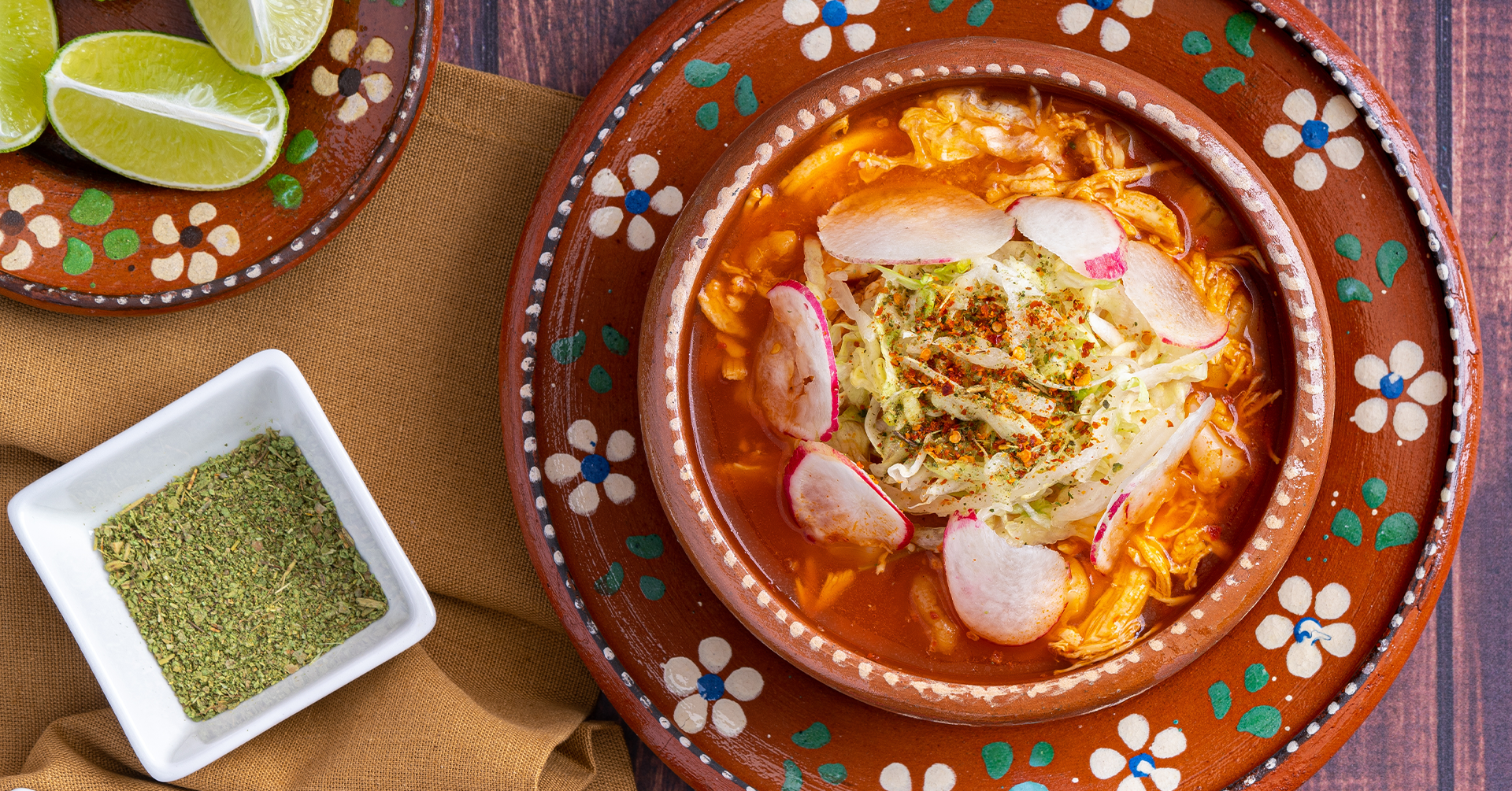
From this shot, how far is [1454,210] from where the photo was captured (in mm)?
2635

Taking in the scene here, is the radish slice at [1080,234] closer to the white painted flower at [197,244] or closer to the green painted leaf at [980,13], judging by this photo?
the green painted leaf at [980,13]

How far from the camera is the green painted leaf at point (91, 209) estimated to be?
2.38 metres

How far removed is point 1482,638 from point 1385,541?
0.89m

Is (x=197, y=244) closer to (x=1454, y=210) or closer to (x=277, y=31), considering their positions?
(x=277, y=31)

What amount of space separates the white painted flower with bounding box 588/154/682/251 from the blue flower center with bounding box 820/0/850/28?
485 mm

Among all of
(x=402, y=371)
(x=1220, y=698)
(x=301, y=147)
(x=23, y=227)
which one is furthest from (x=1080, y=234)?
(x=23, y=227)

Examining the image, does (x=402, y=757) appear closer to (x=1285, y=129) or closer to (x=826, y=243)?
(x=826, y=243)

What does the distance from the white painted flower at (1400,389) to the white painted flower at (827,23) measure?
130 centimetres

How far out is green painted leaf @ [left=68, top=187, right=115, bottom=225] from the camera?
7.82 ft

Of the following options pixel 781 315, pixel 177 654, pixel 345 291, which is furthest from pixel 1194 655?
pixel 177 654

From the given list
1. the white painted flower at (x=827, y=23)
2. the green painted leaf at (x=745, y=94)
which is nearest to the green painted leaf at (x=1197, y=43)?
the white painted flower at (x=827, y=23)

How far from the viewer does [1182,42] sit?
213 centimetres

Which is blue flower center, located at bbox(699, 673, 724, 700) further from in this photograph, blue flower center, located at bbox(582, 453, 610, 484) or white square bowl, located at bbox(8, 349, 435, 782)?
white square bowl, located at bbox(8, 349, 435, 782)

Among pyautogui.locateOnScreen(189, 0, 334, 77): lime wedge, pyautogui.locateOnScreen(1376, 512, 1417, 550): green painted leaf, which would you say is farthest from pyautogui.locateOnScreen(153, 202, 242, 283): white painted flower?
pyautogui.locateOnScreen(1376, 512, 1417, 550): green painted leaf
